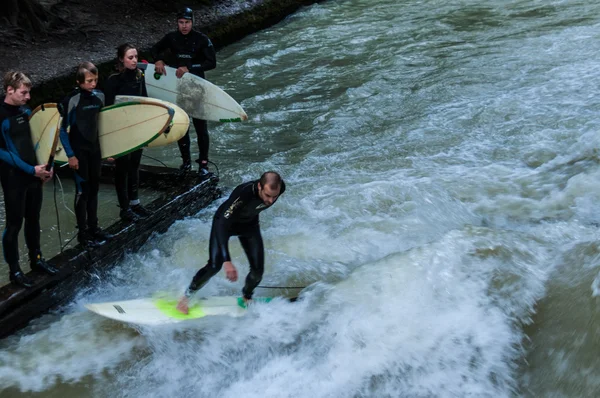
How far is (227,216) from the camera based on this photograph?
430cm

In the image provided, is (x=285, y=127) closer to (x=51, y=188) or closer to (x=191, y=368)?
(x=51, y=188)

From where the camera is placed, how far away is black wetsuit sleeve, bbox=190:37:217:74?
6.27 metres

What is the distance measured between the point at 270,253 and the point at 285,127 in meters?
3.57

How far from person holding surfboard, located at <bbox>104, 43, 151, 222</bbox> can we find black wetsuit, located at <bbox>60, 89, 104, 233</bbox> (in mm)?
487

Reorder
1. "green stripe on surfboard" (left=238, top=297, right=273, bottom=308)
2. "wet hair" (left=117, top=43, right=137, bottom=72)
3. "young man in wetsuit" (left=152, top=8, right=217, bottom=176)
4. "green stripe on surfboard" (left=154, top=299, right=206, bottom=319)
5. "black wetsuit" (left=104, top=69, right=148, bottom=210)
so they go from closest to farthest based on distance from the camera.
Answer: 1. "green stripe on surfboard" (left=154, top=299, right=206, bottom=319)
2. "green stripe on surfboard" (left=238, top=297, right=273, bottom=308)
3. "wet hair" (left=117, top=43, right=137, bottom=72)
4. "black wetsuit" (left=104, top=69, right=148, bottom=210)
5. "young man in wetsuit" (left=152, top=8, right=217, bottom=176)

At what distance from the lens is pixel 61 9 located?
1175cm

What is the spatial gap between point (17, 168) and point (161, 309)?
1462mm

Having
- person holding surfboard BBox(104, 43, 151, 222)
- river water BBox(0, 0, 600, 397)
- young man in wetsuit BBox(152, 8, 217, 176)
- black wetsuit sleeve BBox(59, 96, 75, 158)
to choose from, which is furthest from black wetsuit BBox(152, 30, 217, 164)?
black wetsuit sleeve BBox(59, 96, 75, 158)

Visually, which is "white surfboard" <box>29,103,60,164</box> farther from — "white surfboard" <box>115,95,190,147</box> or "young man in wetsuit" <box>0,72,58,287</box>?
"white surfboard" <box>115,95,190,147</box>

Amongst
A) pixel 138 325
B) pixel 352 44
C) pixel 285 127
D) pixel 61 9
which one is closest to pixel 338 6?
pixel 352 44

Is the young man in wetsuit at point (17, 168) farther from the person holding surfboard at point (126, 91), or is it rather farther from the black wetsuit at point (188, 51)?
the black wetsuit at point (188, 51)

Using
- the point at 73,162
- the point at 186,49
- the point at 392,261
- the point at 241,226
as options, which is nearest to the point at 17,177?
the point at 73,162

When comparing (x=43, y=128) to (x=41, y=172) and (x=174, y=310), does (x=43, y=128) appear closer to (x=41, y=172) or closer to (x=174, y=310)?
(x=41, y=172)

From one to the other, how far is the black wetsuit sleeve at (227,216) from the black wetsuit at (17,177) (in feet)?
4.46
